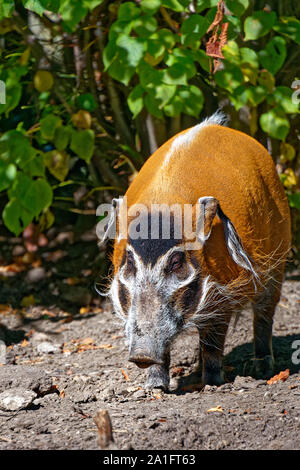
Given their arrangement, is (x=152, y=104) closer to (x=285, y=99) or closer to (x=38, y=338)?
(x=285, y=99)

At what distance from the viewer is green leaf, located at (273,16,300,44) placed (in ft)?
17.8

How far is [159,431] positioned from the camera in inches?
136

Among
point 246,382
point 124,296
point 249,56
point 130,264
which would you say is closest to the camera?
point 130,264

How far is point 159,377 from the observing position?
174 inches

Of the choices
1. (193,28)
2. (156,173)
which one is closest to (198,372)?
(156,173)

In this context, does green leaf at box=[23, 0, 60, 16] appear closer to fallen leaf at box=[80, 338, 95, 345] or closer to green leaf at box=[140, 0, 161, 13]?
green leaf at box=[140, 0, 161, 13]

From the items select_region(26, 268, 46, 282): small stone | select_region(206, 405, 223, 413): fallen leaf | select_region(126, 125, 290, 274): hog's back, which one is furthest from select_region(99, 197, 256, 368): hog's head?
select_region(26, 268, 46, 282): small stone

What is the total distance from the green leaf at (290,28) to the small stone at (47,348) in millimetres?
2660

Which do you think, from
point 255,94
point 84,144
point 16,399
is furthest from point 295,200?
point 16,399

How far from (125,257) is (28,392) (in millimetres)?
857

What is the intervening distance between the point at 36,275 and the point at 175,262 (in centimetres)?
303

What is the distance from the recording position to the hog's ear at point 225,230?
406 centimetres

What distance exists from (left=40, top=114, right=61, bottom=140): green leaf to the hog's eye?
1.96 m

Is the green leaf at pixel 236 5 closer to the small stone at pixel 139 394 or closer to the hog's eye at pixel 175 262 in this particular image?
the hog's eye at pixel 175 262
